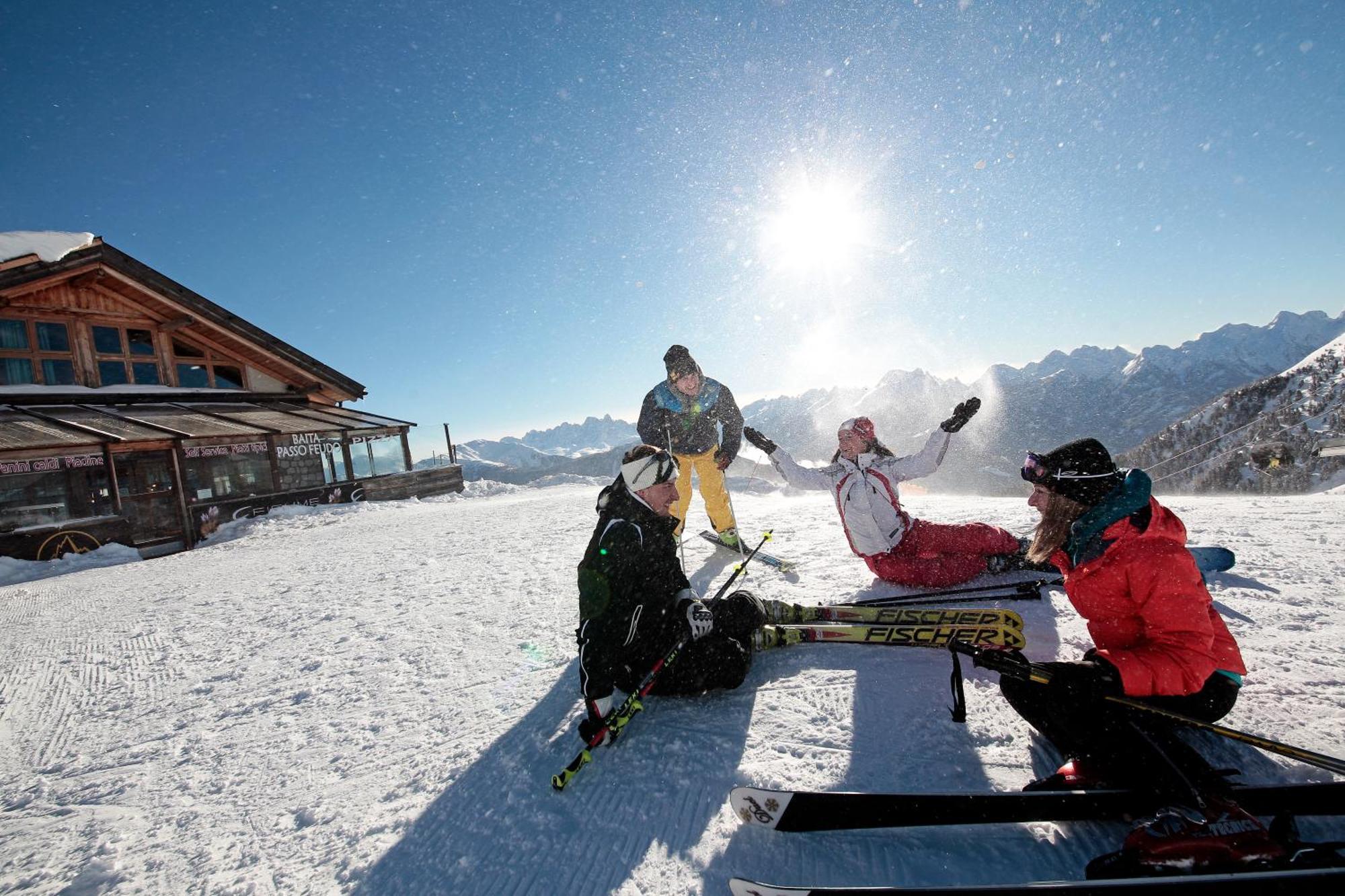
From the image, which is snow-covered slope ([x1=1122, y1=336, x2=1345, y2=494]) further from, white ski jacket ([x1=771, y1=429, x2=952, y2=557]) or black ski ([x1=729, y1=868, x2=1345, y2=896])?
black ski ([x1=729, y1=868, x2=1345, y2=896])

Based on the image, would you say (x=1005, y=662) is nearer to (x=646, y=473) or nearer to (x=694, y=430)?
(x=646, y=473)

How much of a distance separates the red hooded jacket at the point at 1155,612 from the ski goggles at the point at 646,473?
6.65 feet

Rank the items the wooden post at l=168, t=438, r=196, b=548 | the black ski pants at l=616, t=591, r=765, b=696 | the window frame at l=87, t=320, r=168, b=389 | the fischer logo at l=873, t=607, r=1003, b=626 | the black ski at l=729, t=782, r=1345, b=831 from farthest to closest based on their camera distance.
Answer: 1. the window frame at l=87, t=320, r=168, b=389
2. the wooden post at l=168, t=438, r=196, b=548
3. the fischer logo at l=873, t=607, r=1003, b=626
4. the black ski pants at l=616, t=591, r=765, b=696
5. the black ski at l=729, t=782, r=1345, b=831

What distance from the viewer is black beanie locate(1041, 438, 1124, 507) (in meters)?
2.33

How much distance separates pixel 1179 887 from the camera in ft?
4.35

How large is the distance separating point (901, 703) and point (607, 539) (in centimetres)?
174

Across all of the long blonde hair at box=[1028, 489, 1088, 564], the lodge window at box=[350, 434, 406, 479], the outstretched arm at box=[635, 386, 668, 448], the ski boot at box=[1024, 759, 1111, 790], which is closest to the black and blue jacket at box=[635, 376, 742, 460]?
the outstretched arm at box=[635, 386, 668, 448]

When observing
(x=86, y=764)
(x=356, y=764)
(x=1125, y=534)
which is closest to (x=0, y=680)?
(x=86, y=764)

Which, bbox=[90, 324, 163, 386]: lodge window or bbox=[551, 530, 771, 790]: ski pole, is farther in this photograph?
bbox=[90, 324, 163, 386]: lodge window

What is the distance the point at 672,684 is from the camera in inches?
112

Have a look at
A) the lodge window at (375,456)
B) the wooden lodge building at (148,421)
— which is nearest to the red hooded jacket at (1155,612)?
the wooden lodge building at (148,421)

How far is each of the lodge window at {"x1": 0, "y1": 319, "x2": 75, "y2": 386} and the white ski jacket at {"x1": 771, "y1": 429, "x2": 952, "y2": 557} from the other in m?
21.6

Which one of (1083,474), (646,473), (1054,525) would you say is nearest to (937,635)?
(1054,525)

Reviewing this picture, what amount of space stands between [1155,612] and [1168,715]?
0.39 meters
